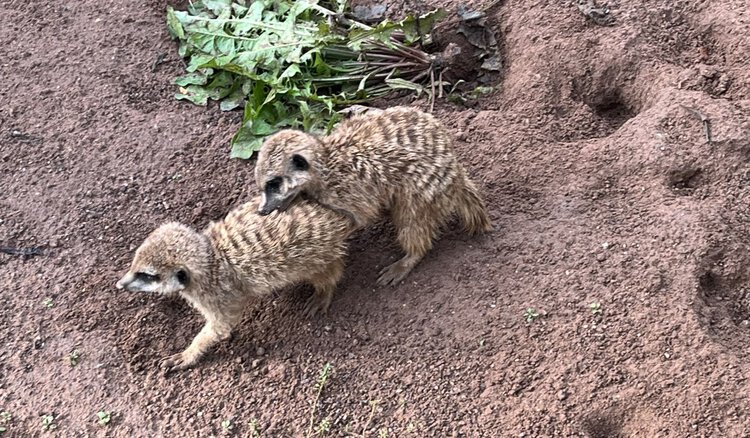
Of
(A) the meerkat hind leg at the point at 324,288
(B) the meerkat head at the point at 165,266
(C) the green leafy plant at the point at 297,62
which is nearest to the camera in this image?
(B) the meerkat head at the point at 165,266

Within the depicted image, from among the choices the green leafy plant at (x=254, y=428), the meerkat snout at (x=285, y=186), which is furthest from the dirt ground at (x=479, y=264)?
A: the meerkat snout at (x=285, y=186)

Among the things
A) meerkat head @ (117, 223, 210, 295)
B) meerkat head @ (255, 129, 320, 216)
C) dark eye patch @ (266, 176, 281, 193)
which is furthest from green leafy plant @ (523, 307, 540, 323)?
meerkat head @ (117, 223, 210, 295)

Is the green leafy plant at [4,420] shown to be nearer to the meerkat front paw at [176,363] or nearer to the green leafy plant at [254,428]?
the meerkat front paw at [176,363]

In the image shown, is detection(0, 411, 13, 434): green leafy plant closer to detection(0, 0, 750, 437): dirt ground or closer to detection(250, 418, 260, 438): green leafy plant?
detection(0, 0, 750, 437): dirt ground

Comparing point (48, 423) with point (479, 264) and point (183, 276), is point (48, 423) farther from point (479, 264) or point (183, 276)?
point (479, 264)

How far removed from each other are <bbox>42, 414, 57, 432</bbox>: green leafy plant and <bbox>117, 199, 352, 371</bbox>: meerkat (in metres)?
0.48

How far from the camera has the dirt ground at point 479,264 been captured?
284 centimetres

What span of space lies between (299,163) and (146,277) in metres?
0.78

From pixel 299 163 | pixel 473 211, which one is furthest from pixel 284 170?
pixel 473 211

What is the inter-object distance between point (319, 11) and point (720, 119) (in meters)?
2.30

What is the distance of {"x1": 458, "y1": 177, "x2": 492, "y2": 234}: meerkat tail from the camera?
3.24 m

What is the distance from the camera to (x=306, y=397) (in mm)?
2947

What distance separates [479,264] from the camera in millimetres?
3246

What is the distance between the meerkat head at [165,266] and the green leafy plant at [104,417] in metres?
0.51
